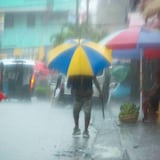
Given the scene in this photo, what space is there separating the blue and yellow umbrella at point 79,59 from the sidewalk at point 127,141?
1563 mm

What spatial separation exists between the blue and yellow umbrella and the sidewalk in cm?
156

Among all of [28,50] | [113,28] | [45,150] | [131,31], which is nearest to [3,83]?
[113,28]

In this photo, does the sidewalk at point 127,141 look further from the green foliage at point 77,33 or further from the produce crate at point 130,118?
→ the green foliage at point 77,33

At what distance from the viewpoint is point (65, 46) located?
1173 centimetres

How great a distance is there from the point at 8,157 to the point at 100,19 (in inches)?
1213

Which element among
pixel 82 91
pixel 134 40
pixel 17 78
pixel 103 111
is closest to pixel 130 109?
pixel 103 111

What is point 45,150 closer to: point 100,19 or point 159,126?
point 159,126

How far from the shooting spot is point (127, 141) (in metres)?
11.3

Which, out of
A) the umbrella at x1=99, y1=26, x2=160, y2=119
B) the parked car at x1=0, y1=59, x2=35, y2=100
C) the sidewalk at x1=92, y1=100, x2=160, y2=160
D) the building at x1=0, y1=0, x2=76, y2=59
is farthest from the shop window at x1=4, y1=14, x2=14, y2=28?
the umbrella at x1=99, y1=26, x2=160, y2=119

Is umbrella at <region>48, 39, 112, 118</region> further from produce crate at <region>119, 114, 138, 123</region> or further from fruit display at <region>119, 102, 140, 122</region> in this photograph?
produce crate at <region>119, 114, 138, 123</region>

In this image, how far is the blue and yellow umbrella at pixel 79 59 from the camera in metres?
11.2

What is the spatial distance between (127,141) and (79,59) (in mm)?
1968

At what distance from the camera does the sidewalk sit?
956cm

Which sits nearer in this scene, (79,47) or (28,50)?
(79,47)
